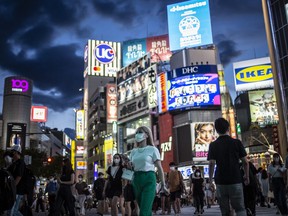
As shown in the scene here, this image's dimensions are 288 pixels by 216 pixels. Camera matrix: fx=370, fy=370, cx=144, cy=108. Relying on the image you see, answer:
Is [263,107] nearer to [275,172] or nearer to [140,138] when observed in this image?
[275,172]

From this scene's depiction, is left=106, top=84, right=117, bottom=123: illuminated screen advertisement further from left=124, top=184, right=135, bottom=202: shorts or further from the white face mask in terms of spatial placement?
the white face mask

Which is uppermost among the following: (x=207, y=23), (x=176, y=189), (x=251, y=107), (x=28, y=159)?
(x=207, y=23)

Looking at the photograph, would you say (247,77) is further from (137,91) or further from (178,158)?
(178,158)

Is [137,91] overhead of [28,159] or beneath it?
overhead

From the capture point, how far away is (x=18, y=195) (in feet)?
26.1

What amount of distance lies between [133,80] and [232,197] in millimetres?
55438

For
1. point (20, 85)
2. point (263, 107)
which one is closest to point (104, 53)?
point (20, 85)

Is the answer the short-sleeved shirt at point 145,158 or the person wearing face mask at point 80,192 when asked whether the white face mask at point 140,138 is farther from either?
the person wearing face mask at point 80,192

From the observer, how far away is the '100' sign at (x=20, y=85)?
5364 inches

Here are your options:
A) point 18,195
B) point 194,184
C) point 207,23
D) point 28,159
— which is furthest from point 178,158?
point 18,195

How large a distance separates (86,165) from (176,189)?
268 ft

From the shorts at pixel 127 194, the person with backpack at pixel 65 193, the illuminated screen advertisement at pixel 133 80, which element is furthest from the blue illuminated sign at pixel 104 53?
the person with backpack at pixel 65 193

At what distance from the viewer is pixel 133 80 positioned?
60000mm

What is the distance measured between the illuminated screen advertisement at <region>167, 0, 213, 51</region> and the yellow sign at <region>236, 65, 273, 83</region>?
11.6 metres
